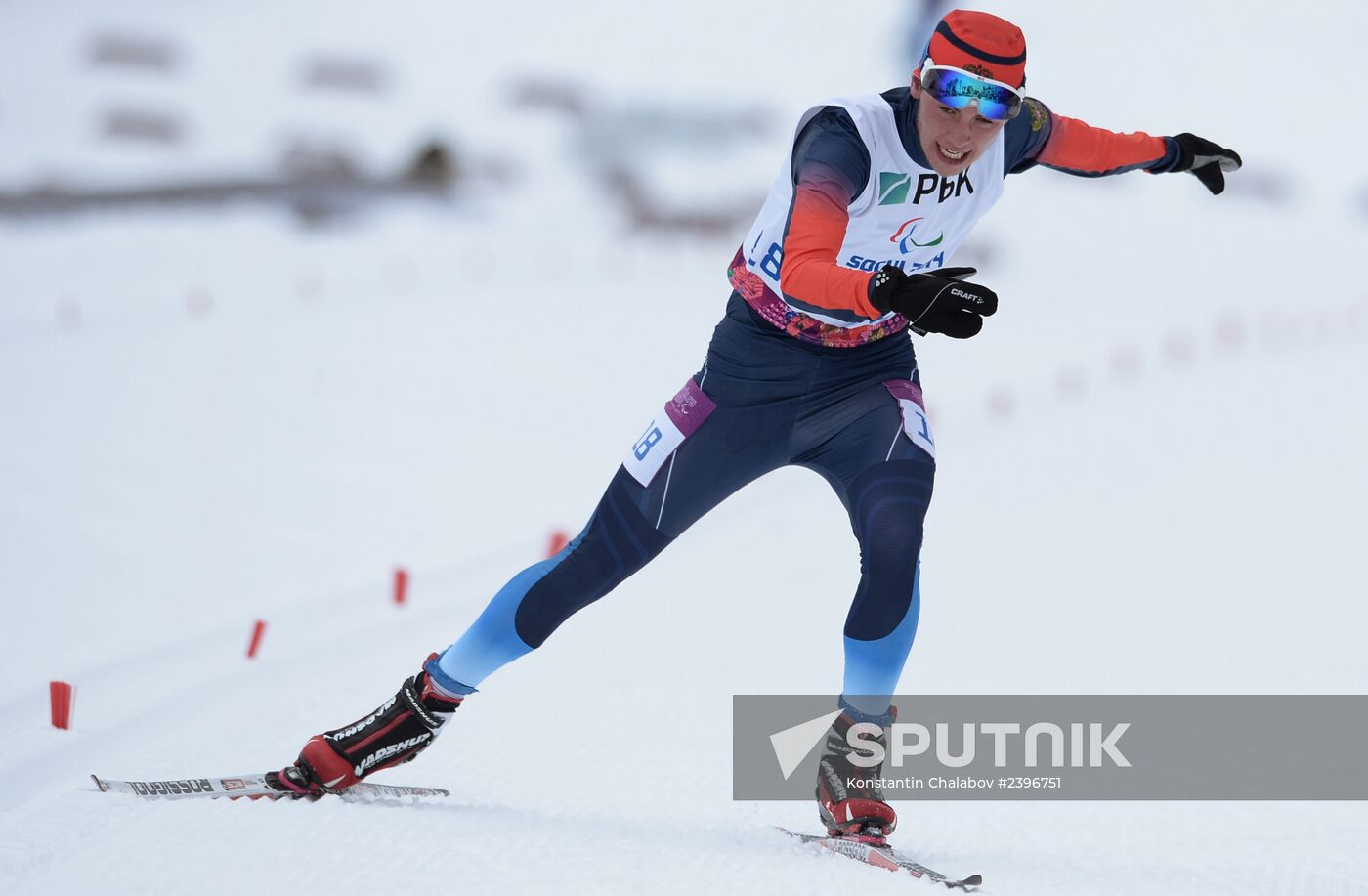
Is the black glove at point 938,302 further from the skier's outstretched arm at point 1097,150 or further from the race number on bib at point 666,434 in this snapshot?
the skier's outstretched arm at point 1097,150

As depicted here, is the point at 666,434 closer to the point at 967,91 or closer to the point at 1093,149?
the point at 967,91

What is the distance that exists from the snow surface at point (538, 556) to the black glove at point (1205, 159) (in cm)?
189

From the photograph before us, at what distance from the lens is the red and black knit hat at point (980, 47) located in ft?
11.1

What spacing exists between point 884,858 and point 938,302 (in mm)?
1375

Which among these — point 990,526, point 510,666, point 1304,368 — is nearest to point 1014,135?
point 510,666

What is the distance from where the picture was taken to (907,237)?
3.61m

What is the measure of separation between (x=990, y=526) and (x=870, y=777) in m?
4.41

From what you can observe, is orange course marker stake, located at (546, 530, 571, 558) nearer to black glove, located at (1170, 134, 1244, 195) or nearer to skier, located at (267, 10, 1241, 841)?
skier, located at (267, 10, 1241, 841)

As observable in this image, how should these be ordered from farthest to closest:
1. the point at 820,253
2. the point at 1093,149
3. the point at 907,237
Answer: the point at 1093,149, the point at 907,237, the point at 820,253

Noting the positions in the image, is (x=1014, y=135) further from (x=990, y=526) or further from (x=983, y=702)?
(x=990, y=526)

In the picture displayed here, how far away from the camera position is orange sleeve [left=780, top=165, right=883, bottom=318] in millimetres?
3064

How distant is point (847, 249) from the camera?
3586mm

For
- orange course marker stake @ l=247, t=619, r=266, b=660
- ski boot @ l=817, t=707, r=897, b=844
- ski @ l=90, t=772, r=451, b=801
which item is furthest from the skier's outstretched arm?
orange course marker stake @ l=247, t=619, r=266, b=660

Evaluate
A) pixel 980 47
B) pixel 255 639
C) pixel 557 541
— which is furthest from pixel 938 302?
pixel 557 541
